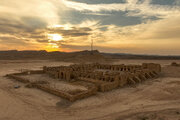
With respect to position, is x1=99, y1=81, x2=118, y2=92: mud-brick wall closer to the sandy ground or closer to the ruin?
the ruin

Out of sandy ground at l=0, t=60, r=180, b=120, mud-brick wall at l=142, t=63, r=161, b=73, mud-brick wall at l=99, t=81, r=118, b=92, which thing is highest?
mud-brick wall at l=142, t=63, r=161, b=73

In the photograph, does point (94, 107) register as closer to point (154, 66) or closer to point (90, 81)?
point (90, 81)

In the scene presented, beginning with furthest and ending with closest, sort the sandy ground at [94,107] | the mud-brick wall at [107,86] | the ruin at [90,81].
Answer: the mud-brick wall at [107,86] → the ruin at [90,81] → the sandy ground at [94,107]

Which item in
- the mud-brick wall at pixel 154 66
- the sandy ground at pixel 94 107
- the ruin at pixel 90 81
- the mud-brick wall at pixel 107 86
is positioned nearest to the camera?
the sandy ground at pixel 94 107

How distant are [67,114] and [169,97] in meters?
7.33

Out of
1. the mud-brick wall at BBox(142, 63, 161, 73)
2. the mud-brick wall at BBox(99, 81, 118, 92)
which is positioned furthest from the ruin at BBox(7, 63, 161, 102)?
the mud-brick wall at BBox(142, 63, 161, 73)

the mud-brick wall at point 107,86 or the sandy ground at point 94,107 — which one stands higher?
the mud-brick wall at point 107,86

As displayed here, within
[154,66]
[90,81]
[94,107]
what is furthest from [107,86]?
[154,66]

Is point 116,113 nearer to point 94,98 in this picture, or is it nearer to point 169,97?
point 94,98

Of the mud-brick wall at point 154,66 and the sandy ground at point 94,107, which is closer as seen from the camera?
the sandy ground at point 94,107

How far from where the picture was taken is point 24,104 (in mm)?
7922

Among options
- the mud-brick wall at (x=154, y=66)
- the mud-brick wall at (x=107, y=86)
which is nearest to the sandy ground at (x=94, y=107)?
the mud-brick wall at (x=107, y=86)

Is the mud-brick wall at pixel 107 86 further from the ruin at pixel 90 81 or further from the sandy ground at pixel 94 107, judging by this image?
the sandy ground at pixel 94 107

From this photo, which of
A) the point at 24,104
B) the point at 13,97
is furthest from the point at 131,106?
the point at 13,97
